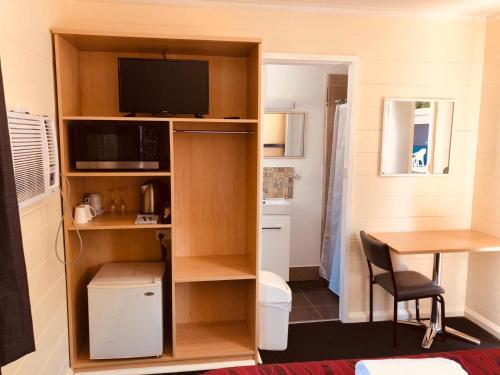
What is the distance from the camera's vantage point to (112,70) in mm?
2832

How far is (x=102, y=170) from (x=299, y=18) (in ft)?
5.90

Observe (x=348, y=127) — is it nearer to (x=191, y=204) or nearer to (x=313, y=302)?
(x=191, y=204)

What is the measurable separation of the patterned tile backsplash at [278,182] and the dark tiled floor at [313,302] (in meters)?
0.96

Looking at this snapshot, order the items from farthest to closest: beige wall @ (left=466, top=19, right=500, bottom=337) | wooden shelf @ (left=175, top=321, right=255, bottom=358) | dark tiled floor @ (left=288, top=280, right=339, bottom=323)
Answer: dark tiled floor @ (left=288, top=280, right=339, bottom=323)
beige wall @ (left=466, top=19, right=500, bottom=337)
wooden shelf @ (left=175, top=321, right=255, bottom=358)

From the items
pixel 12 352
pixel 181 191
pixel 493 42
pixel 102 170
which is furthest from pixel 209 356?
pixel 493 42

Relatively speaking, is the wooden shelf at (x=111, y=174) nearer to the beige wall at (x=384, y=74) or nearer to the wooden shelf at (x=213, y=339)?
the beige wall at (x=384, y=74)

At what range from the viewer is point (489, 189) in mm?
3301

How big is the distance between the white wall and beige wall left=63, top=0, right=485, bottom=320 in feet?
3.16

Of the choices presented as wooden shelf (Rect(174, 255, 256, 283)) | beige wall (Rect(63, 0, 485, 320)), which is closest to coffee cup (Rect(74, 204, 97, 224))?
wooden shelf (Rect(174, 255, 256, 283))

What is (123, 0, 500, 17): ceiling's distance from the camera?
296 cm

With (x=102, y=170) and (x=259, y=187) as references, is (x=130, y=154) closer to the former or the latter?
(x=102, y=170)

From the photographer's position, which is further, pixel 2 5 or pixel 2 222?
pixel 2 5

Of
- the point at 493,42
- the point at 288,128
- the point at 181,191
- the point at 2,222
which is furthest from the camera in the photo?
the point at 288,128

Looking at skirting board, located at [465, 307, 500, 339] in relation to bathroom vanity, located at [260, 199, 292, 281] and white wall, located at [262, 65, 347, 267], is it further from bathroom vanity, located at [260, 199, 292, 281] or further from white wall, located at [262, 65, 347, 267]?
bathroom vanity, located at [260, 199, 292, 281]
